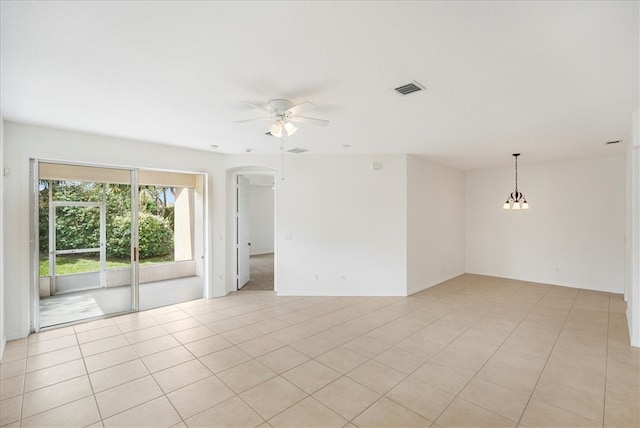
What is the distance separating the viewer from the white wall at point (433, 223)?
5863 mm

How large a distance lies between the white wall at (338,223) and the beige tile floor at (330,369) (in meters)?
0.91

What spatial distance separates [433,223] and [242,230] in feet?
14.4

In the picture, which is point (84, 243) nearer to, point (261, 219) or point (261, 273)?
point (261, 273)

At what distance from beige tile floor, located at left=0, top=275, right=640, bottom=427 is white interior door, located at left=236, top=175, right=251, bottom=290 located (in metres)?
1.54

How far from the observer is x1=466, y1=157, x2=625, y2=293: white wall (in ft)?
19.5

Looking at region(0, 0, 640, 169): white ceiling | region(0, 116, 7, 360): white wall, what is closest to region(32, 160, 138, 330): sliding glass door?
region(0, 116, 7, 360): white wall

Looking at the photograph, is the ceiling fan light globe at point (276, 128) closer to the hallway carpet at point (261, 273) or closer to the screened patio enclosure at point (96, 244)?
the screened patio enclosure at point (96, 244)

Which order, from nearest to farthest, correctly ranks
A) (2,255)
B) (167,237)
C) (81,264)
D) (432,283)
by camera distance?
1. (2,255)
2. (81,264)
3. (432,283)
4. (167,237)

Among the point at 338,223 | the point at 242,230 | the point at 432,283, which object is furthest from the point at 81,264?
the point at 432,283

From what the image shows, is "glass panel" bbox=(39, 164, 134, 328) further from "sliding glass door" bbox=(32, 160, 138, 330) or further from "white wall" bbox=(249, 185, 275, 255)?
"white wall" bbox=(249, 185, 275, 255)

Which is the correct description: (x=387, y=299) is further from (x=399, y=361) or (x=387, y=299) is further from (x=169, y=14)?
(x=169, y=14)

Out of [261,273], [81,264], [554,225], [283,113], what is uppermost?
[283,113]

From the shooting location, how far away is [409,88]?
8.88ft

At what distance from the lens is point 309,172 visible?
229 inches
